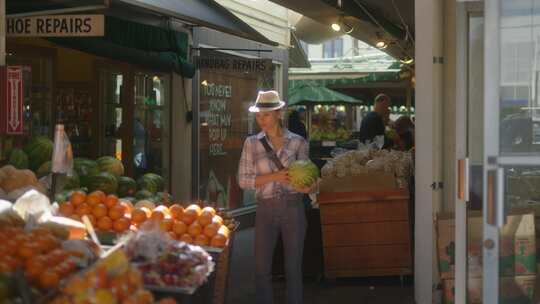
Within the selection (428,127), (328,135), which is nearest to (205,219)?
(428,127)

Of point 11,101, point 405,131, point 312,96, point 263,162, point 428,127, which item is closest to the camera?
point 11,101

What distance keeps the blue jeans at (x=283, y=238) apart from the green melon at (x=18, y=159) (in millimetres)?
2225

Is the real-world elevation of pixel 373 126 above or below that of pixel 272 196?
above

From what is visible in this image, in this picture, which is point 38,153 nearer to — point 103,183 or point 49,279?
point 103,183

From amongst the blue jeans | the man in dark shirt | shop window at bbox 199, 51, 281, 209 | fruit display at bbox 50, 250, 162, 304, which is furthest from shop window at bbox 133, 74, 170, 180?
fruit display at bbox 50, 250, 162, 304

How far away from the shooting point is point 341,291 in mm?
9844

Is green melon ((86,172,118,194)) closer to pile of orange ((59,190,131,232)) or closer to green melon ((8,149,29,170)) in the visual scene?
green melon ((8,149,29,170))

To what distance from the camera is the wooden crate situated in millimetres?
9680

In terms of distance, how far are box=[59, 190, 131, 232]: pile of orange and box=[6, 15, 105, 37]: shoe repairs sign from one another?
2344mm

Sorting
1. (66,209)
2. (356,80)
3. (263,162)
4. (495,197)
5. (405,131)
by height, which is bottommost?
(66,209)

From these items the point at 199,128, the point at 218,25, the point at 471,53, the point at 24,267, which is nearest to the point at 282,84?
the point at 199,128

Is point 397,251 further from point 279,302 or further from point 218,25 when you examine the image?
point 218,25

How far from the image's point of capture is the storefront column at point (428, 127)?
848 cm

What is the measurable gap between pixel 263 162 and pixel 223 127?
7.41m
